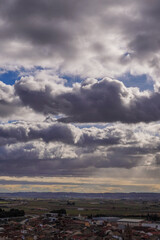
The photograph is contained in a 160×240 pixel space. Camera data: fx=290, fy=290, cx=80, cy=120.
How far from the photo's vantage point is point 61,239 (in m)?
79.5

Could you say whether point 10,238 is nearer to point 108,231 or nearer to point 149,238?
point 108,231

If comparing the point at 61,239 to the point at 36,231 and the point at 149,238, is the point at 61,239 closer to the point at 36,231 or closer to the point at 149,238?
the point at 36,231

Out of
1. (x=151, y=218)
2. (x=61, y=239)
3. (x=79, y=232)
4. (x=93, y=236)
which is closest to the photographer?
(x=61, y=239)

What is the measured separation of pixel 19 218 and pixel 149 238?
70.3 meters

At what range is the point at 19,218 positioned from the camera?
133 m

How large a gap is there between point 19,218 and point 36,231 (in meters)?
42.8

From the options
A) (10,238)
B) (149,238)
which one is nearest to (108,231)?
(149,238)

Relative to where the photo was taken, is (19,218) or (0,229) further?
(19,218)

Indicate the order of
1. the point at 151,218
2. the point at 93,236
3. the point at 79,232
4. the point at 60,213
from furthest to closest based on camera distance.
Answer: the point at 60,213 < the point at 151,218 < the point at 79,232 < the point at 93,236

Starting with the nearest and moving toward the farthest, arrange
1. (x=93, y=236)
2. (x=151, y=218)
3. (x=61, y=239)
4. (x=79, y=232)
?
1. (x=61, y=239)
2. (x=93, y=236)
3. (x=79, y=232)
4. (x=151, y=218)

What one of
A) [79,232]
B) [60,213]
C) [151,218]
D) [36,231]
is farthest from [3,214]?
[151,218]

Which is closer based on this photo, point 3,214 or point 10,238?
point 10,238

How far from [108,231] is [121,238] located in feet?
30.1

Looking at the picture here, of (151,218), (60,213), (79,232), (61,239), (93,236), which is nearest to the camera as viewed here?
(61,239)
